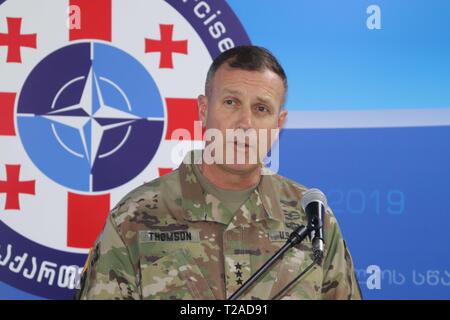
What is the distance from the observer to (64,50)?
2.33 metres

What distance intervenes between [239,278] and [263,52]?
2.62 ft

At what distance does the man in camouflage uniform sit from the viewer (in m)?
1.86

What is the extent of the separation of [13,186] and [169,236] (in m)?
0.73

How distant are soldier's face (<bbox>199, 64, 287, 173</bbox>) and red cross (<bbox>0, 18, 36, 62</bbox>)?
797 mm

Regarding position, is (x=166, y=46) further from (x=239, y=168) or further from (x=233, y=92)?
(x=239, y=168)

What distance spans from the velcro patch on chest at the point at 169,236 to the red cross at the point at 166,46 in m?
A: 0.71

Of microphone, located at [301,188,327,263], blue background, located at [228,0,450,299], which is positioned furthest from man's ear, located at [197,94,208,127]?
microphone, located at [301,188,327,263]

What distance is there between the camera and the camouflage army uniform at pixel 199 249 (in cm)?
184

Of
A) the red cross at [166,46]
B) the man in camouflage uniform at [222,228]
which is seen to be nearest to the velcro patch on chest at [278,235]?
the man in camouflage uniform at [222,228]

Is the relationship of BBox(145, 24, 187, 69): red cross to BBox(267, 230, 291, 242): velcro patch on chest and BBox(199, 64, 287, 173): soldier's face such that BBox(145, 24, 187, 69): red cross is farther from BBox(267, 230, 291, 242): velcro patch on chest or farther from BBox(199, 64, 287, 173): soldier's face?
BBox(267, 230, 291, 242): velcro patch on chest

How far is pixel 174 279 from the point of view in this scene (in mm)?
1896
